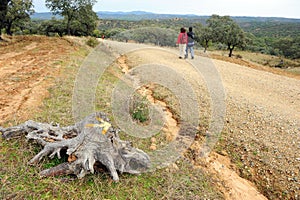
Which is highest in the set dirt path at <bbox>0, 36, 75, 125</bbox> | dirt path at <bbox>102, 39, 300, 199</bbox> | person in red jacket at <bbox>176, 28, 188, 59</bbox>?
person in red jacket at <bbox>176, 28, 188, 59</bbox>

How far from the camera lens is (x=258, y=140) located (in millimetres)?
6109

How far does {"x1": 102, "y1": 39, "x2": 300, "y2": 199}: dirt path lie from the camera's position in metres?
4.93

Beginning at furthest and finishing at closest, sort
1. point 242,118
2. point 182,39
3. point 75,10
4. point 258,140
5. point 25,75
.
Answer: point 75,10
point 182,39
point 25,75
point 242,118
point 258,140

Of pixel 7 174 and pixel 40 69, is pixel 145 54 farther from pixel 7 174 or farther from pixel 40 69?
pixel 7 174

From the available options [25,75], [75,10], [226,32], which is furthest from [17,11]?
[226,32]

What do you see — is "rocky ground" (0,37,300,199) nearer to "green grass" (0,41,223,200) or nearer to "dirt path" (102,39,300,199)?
"dirt path" (102,39,300,199)

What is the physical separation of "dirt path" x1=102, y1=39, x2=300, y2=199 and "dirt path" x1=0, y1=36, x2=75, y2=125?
4277 millimetres

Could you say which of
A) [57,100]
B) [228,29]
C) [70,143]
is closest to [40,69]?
[57,100]

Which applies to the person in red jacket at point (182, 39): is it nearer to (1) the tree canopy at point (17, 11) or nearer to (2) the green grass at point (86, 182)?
(2) the green grass at point (86, 182)

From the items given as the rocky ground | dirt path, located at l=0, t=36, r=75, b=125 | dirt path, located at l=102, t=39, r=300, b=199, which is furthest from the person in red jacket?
dirt path, located at l=0, t=36, r=75, b=125

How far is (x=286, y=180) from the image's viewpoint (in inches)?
196

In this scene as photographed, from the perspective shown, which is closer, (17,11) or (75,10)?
(17,11)

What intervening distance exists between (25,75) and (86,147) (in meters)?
5.61

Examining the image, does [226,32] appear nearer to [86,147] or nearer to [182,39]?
[182,39]
